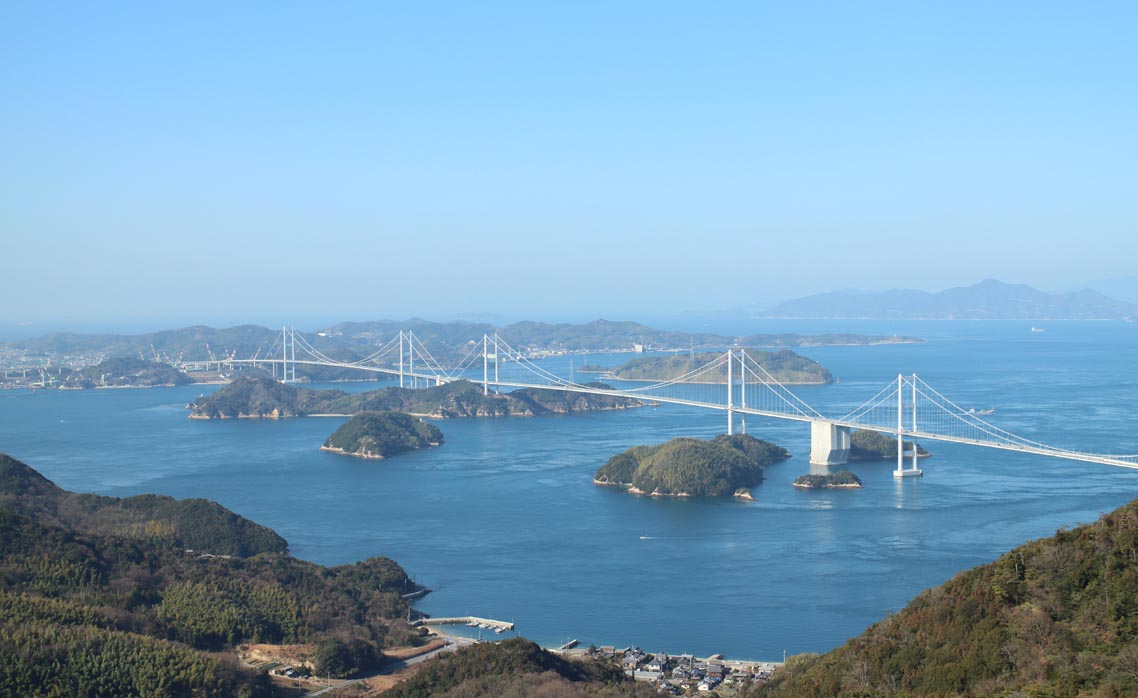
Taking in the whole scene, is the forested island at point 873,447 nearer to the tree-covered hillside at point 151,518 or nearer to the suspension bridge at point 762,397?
the suspension bridge at point 762,397

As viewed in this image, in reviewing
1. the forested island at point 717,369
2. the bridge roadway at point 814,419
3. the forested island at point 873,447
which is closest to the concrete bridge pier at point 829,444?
the bridge roadway at point 814,419

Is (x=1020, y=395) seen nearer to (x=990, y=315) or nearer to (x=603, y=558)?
(x=603, y=558)

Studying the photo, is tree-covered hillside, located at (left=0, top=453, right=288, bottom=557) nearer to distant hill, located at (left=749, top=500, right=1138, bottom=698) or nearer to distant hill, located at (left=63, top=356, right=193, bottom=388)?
distant hill, located at (left=749, top=500, right=1138, bottom=698)

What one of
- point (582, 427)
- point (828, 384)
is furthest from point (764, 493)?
point (828, 384)

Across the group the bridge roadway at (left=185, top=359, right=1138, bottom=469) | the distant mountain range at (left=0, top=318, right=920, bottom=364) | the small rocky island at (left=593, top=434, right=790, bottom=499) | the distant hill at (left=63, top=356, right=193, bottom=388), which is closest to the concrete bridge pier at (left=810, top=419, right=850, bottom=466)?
the bridge roadway at (left=185, top=359, right=1138, bottom=469)

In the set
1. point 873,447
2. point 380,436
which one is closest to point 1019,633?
point 873,447

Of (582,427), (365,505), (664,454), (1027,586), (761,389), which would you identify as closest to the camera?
(1027,586)
